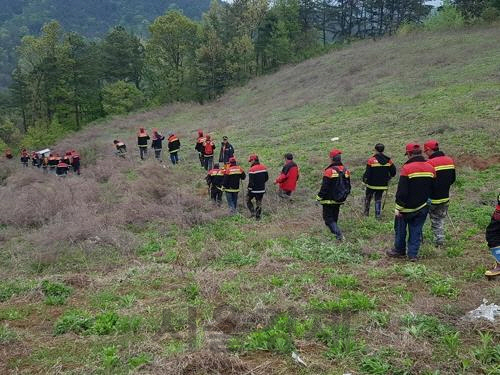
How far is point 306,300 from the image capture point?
6.20 meters

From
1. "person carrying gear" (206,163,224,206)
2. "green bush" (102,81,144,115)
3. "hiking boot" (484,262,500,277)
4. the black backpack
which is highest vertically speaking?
"green bush" (102,81,144,115)

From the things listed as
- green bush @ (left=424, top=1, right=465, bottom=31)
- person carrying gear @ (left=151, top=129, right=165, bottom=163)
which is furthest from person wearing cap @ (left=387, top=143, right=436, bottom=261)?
green bush @ (left=424, top=1, right=465, bottom=31)

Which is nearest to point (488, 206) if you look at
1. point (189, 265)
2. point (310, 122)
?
point (189, 265)

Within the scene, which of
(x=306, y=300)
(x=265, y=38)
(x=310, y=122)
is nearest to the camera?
(x=306, y=300)

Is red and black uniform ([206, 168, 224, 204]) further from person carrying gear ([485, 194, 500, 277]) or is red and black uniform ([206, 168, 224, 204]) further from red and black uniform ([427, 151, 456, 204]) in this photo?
person carrying gear ([485, 194, 500, 277])

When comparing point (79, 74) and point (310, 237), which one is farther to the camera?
point (79, 74)

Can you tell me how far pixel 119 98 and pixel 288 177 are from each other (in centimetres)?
4007

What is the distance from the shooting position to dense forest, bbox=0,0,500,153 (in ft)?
155

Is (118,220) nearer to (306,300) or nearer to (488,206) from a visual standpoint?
(306,300)

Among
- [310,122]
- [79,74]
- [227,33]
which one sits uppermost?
[227,33]

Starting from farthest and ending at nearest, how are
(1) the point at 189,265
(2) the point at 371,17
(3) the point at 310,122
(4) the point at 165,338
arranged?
(2) the point at 371,17
(3) the point at 310,122
(1) the point at 189,265
(4) the point at 165,338

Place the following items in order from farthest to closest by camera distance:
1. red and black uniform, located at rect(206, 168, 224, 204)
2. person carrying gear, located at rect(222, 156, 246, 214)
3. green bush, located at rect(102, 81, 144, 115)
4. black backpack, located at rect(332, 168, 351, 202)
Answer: green bush, located at rect(102, 81, 144, 115), red and black uniform, located at rect(206, 168, 224, 204), person carrying gear, located at rect(222, 156, 246, 214), black backpack, located at rect(332, 168, 351, 202)

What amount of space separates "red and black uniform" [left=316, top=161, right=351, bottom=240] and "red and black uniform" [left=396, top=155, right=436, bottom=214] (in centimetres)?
147

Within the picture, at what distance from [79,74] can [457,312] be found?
48543 millimetres
